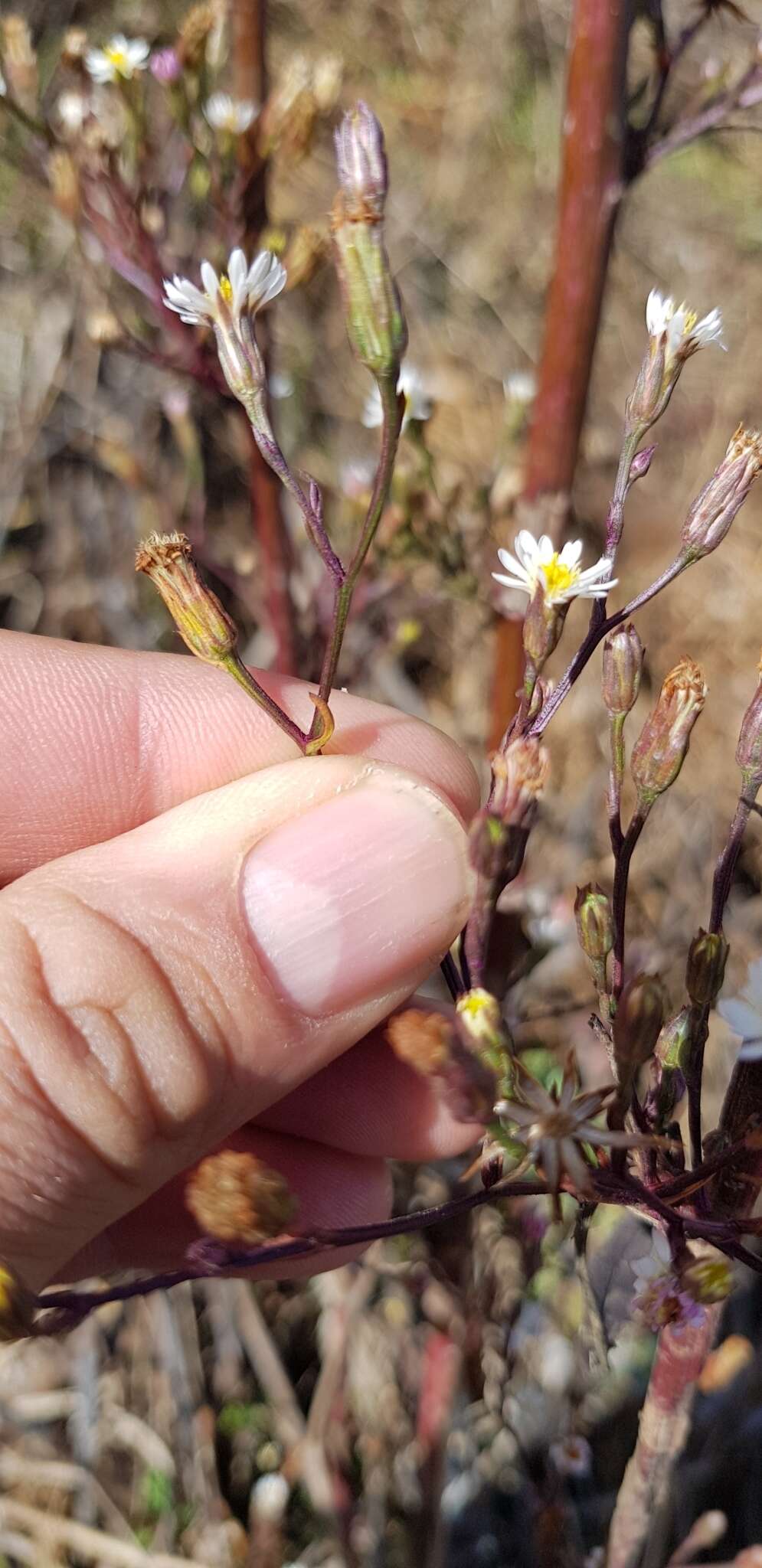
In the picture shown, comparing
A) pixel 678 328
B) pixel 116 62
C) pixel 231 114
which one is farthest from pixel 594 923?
pixel 116 62

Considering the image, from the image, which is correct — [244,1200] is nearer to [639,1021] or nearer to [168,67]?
[639,1021]

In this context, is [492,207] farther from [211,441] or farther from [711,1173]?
[711,1173]

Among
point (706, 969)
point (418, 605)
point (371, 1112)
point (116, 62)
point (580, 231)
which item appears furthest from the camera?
point (418, 605)

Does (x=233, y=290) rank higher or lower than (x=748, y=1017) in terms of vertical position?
higher

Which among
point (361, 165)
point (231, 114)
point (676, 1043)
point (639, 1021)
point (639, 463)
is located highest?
point (231, 114)

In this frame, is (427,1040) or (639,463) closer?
(427,1040)

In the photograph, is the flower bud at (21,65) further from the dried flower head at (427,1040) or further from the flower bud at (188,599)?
the dried flower head at (427,1040)

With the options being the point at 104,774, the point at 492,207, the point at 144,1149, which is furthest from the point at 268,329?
the point at 492,207

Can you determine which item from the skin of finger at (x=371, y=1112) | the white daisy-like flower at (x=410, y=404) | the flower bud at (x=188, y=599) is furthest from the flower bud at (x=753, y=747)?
the skin of finger at (x=371, y=1112)
